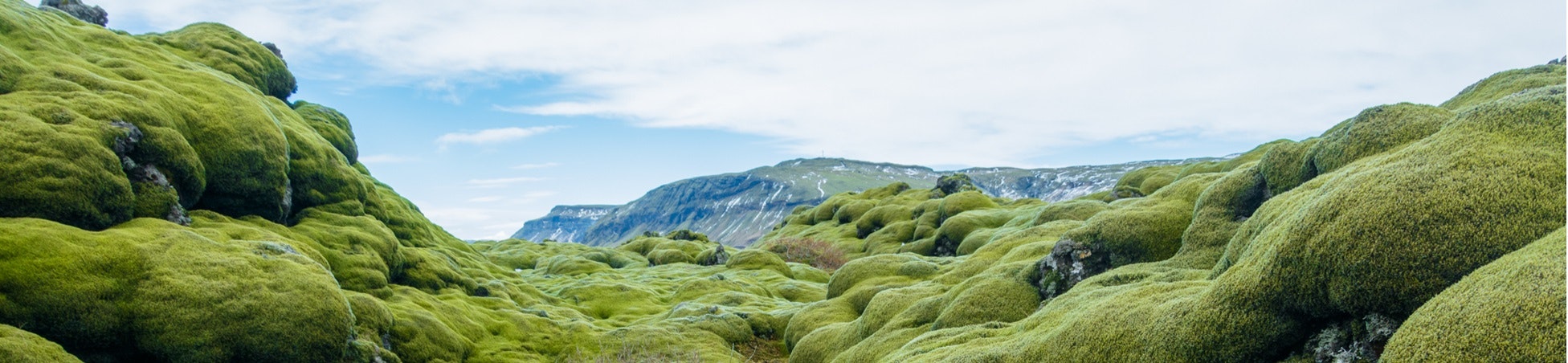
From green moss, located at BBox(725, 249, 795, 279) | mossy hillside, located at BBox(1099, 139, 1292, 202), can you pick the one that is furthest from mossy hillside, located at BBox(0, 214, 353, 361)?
mossy hillside, located at BBox(1099, 139, 1292, 202)

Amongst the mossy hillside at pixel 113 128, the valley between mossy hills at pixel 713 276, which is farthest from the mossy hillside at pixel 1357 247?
the mossy hillside at pixel 113 128

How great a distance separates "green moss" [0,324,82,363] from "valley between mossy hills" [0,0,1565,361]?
0.11m

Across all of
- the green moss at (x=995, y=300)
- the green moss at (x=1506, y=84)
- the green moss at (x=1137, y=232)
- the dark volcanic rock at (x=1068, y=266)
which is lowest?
the green moss at (x=995, y=300)

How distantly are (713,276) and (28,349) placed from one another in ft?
149

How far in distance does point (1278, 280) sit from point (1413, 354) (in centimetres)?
313

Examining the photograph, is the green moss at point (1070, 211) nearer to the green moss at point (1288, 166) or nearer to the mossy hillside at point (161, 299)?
the green moss at point (1288, 166)

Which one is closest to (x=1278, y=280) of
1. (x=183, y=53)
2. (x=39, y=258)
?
(x=39, y=258)

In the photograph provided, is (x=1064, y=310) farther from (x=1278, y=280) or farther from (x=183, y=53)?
(x=183, y=53)

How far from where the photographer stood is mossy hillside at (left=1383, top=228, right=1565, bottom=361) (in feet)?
26.6

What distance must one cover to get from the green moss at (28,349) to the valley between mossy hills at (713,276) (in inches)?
4.1

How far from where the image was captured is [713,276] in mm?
64312

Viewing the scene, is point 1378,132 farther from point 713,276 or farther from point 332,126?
point 332,126

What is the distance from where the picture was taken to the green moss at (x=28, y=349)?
2050cm

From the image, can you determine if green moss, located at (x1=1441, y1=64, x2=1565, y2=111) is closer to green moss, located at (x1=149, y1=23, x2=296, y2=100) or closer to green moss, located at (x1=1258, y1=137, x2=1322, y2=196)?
green moss, located at (x1=1258, y1=137, x2=1322, y2=196)
